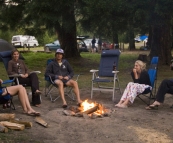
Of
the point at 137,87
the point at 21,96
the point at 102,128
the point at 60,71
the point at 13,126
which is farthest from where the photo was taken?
the point at 60,71

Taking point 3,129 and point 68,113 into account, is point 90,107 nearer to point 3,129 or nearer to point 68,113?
point 68,113

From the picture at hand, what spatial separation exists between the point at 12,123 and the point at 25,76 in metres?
1.84

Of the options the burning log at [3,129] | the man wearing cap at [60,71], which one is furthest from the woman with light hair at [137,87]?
the burning log at [3,129]

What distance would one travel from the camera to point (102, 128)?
4461mm

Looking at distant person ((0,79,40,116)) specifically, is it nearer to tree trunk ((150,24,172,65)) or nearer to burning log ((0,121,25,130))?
burning log ((0,121,25,130))

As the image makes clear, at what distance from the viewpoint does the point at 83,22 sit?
11.5 meters

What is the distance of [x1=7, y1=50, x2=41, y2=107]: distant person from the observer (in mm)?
5730

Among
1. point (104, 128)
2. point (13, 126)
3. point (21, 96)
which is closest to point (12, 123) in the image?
point (13, 126)

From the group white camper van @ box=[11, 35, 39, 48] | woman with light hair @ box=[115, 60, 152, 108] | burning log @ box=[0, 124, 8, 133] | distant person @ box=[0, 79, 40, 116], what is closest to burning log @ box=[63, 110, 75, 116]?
distant person @ box=[0, 79, 40, 116]

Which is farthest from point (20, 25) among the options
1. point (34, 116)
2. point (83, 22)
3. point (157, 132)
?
point (157, 132)

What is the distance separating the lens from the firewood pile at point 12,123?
405 cm

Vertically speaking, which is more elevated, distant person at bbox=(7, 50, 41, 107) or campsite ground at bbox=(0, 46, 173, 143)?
distant person at bbox=(7, 50, 41, 107)

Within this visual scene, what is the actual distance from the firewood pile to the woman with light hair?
1718 millimetres

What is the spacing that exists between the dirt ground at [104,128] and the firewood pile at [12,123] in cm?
6
